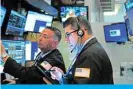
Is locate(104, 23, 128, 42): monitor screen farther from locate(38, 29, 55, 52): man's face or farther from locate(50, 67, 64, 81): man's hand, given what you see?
locate(50, 67, 64, 81): man's hand

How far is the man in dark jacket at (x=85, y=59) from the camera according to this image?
230 centimetres

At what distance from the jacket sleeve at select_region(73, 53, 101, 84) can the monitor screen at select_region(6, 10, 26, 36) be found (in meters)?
2.31

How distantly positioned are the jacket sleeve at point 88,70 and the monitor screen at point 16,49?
2.03 m

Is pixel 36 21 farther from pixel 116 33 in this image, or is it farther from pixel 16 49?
pixel 116 33

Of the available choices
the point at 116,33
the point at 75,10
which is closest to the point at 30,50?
the point at 116,33

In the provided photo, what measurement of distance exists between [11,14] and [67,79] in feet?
7.11

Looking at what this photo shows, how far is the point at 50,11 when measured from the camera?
625 cm

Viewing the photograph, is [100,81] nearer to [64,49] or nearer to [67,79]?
[67,79]

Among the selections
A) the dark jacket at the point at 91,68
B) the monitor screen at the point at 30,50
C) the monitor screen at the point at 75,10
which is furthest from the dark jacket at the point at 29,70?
the monitor screen at the point at 75,10

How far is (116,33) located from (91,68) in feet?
11.0

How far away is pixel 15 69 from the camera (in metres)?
2.93

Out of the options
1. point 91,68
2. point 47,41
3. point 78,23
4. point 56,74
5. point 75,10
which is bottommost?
point 56,74

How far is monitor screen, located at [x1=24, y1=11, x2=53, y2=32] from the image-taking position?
5.38 m

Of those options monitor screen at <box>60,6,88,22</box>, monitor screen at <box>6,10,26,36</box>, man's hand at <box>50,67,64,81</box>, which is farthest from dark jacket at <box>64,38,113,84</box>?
monitor screen at <box>60,6,88,22</box>
